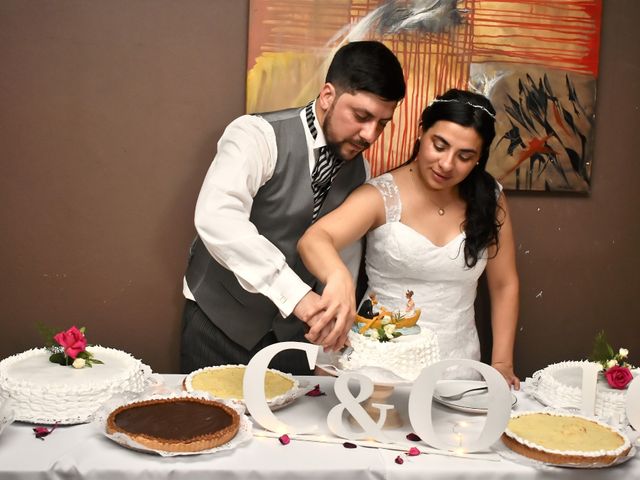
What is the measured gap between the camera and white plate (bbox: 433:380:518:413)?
1810 millimetres

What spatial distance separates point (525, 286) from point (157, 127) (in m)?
1.69

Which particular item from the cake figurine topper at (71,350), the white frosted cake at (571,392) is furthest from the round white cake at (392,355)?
the cake figurine topper at (71,350)

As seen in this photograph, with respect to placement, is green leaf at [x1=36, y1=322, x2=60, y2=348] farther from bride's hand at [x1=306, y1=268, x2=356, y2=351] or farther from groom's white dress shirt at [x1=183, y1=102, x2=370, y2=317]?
bride's hand at [x1=306, y1=268, x2=356, y2=351]

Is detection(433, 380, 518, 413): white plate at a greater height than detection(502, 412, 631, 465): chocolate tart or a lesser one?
lesser

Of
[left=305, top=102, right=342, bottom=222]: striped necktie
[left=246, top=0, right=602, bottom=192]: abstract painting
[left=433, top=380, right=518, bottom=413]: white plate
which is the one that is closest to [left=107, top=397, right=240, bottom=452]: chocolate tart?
[left=433, top=380, right=518, bottom=413]: white plate

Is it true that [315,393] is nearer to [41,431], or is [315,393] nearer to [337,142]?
[41,431]

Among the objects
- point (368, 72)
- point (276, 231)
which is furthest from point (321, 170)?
point (368, 72)

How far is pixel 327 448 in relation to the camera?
5.12ft

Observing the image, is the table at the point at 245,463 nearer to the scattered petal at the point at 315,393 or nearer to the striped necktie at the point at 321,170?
the scattered petal at the point at 315,393

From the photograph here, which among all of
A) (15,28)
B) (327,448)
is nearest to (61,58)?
(15,28)

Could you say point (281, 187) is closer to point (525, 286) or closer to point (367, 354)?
point (367, 354)

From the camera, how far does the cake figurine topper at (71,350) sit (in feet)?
5.81

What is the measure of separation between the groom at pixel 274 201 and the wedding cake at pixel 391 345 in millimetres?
137

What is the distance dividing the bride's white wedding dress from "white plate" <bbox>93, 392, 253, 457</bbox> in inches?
38.2
